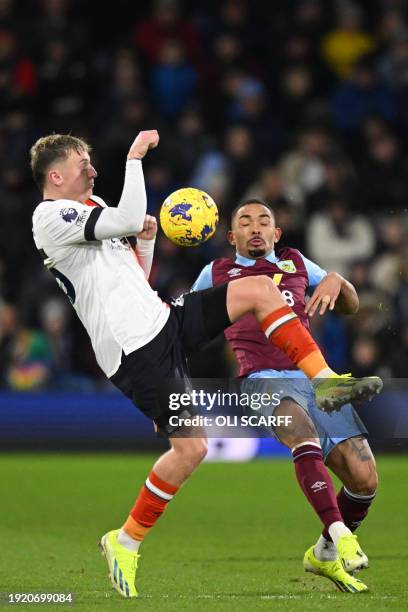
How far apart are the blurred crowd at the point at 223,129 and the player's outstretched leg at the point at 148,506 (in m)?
5.70

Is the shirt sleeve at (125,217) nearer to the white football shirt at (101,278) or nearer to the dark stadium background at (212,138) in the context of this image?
the white football shirt at (101,278)

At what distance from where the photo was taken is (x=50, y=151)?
6355mm

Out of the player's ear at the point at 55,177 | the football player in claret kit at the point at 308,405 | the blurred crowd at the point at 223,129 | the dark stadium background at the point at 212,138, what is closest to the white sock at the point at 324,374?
the football player in claret kit at the point at 308,405

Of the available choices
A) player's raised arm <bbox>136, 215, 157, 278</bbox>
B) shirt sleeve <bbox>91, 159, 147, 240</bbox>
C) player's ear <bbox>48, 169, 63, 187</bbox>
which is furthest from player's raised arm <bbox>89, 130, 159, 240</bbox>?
player's raised arm <bbox>136, 215, 157, 278</bbox>

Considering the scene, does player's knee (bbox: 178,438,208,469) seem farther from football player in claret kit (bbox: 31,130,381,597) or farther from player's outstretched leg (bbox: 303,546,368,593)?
player's outstretched leg (bbox: 303,546,368,593)

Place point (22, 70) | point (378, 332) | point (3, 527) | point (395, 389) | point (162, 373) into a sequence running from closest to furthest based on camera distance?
point (162, 373), point (3, 527), point (395, 389), point (378, 332), point (22, 70)

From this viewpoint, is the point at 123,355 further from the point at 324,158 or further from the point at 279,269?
the point at 324,158

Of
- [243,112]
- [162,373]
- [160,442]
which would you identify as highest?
[243,112]

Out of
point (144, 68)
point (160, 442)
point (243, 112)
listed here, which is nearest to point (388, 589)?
point (160, 442)

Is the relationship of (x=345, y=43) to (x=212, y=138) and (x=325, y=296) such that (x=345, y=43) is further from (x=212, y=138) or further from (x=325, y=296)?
(x=325, y=296)

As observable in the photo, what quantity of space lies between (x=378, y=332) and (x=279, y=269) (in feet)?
16.5

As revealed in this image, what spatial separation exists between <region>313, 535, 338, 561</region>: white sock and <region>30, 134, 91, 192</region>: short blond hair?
2.22 metres

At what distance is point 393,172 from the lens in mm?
13547

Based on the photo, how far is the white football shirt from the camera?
6.04 metres
